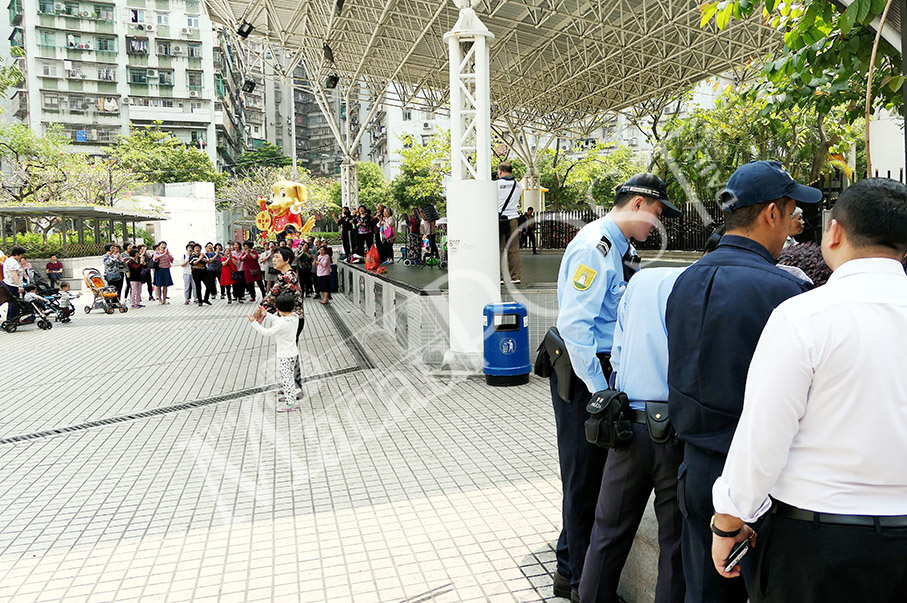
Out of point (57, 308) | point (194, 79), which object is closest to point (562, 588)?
point (57, 308)

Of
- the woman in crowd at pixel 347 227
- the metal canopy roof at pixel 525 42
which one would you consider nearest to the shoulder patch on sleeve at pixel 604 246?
the metal canopy roof at pixel 525 42

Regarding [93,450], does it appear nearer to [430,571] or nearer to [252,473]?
[252,473]

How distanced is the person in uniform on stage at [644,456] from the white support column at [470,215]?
5.82m

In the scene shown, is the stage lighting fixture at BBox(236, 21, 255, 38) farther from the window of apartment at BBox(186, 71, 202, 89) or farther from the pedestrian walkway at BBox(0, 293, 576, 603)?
the window of apartment at BBox(186, 71, 202, 89)

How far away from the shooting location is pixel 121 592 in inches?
141

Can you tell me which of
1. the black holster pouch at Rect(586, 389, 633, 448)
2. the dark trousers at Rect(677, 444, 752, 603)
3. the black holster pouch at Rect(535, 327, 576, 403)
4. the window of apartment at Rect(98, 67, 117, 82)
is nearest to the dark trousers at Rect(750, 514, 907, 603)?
the dark trousers at Rect(677, 444, 752, 603)

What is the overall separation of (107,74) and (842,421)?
81124 millimetres

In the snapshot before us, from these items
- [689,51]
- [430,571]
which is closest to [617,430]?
[430,571]

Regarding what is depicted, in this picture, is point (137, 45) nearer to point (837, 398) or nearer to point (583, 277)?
point (583, 277)

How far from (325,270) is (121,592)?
1722 centimetres

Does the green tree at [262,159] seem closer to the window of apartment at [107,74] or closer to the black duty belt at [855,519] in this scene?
the window of apartment at [107,74]

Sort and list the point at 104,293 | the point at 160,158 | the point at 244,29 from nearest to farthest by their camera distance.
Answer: the point at 104,293, the point at 244,29, the point at 160,158

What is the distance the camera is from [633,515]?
108 inches

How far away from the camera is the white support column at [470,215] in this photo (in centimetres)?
859
